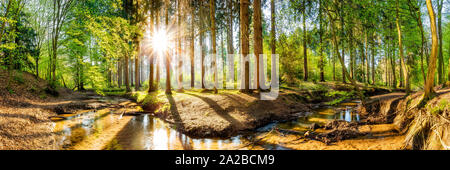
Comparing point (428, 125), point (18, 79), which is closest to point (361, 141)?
point (428, 125)

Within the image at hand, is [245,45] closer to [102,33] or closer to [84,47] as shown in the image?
[102,33]

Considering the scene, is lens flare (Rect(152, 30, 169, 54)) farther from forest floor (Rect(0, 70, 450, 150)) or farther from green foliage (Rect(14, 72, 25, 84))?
green foliage (Rect(14, 72, 25, 84))

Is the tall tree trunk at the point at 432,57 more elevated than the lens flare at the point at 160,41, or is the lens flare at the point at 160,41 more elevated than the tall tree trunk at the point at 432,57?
the lens flare at the point at 160,41

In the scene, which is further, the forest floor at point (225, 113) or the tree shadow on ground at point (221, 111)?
the tree shadow on ground at point (221, 111)

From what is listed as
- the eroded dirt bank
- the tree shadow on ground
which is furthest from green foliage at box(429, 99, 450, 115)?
the tree shadow on ground

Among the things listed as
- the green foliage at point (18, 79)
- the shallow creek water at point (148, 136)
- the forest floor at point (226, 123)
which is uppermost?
the green foliage at point (18, 79)

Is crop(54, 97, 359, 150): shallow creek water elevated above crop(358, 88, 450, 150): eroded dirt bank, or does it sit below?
below

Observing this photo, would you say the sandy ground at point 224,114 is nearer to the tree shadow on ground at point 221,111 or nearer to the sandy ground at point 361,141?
the tree shadow on ground at point 221,111

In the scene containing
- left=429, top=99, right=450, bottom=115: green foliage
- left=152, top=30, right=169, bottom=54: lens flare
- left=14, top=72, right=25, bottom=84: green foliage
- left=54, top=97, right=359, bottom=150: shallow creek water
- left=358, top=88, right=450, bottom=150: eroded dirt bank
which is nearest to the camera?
left=358, top=88, right=450, bottom=150: eroded dirt bank

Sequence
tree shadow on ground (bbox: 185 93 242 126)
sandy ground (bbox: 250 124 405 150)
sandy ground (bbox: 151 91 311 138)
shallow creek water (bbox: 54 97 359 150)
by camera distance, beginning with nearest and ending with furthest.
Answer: sandy ground (bbox: 250 124 405 150)
shallow creek water (bbox: 54 97 359 150)
sandy ground (bbox: 151 91 311 138)
tree shadow on ground (bbox: 185 93 242 126)

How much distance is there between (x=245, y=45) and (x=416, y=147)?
9241 mm

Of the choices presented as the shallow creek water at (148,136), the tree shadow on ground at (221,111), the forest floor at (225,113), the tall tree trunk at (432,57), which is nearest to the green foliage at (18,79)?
the shallow creek water at (148,136)

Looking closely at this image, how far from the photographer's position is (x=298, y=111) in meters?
11.6
